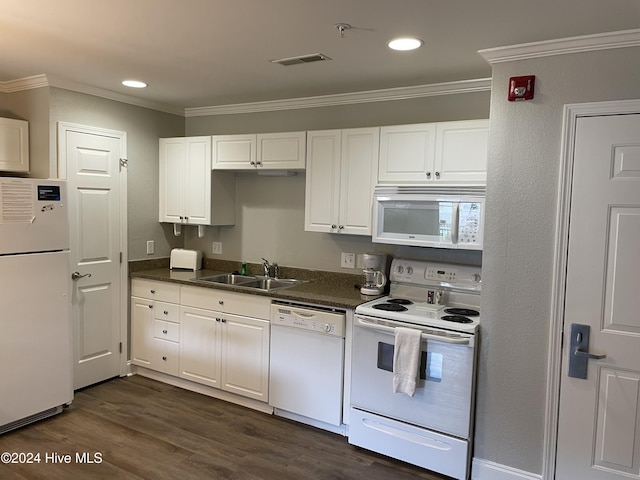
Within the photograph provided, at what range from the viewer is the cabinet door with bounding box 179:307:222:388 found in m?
3.77

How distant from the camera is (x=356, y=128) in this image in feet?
11.6

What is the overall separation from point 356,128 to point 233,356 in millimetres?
1956

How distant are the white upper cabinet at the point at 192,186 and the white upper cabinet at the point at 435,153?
5.27 ft

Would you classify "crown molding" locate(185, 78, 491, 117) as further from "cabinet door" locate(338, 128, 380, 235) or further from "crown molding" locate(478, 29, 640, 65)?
"crown molding" locate(478, 29, 640, 65)

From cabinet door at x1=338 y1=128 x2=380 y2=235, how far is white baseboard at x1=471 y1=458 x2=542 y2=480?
1.62 metres

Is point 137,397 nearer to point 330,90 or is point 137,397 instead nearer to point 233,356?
point 233,356

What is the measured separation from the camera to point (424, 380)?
283cm

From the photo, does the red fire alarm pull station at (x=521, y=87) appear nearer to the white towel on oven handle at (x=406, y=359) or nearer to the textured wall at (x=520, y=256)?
the textured wall at (x=520, y=256)

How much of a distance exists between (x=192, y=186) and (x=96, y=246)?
94 centimetres

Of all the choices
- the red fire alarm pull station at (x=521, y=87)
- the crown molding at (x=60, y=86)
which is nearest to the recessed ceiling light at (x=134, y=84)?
the crown molding at (x=60, y=86)

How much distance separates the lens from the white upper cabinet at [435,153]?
302 cm

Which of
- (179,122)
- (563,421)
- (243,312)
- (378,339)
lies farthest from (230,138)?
(563,421)

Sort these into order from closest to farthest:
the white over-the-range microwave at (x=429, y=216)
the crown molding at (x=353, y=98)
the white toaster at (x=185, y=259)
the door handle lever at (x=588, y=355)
Answer: the door handle lever at (x=588, y=355) → the white over-the-range microwave at (x=429, y=216) → the crown molding at (x=353, y=98) → the white toaster at (x=185, y=259)

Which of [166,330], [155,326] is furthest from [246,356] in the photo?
[155,326]
